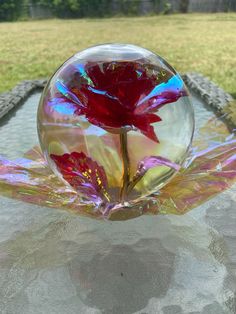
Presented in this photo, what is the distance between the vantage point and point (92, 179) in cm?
274

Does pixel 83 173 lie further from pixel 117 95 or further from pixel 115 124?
pixel 117 95

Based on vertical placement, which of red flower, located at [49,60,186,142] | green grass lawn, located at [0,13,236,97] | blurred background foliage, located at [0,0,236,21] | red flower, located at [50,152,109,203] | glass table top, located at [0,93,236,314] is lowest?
blurred background foliage, located at [0,0,236,21]

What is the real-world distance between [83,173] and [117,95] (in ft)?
1.76

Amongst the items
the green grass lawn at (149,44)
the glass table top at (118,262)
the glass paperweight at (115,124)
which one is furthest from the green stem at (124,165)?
the green grass lawn at (149,44)

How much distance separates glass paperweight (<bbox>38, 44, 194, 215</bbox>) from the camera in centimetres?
253

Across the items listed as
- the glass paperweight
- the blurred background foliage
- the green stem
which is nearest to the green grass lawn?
the blurred background foliage

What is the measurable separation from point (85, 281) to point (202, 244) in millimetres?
742

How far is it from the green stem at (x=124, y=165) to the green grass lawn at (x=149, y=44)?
15.9 feet

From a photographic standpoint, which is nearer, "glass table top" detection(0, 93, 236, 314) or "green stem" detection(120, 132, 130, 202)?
"glass table top" detection(0, 93, 236, 314)

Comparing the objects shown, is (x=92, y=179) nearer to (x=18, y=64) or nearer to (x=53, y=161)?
(x=53, y=161)

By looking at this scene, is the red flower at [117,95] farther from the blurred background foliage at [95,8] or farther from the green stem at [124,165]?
the blurred background foliage at [95,8]

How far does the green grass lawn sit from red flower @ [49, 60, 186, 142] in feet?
16.0

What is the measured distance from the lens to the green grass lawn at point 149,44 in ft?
31.0

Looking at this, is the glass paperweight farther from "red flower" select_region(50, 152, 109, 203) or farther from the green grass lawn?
the green grass lawn
